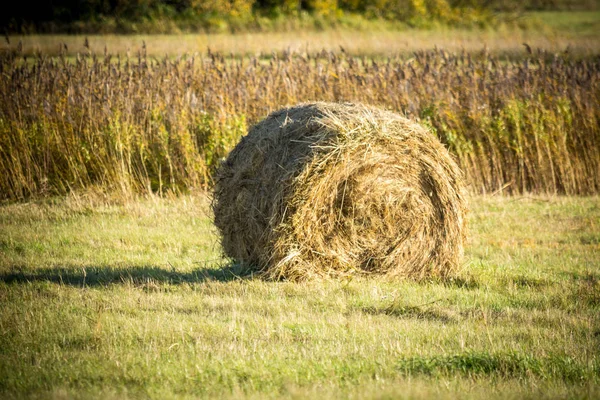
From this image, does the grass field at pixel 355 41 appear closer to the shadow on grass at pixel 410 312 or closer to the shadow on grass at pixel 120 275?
the shadow on grass at pixel 120 275

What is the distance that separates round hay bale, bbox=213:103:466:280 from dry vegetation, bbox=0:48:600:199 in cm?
357

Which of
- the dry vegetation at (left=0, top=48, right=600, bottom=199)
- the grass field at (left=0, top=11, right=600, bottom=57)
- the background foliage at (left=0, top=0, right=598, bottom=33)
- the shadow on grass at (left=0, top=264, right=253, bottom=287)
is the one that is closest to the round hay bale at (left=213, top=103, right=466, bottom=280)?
the shadow on grass at (left=0, top=264, right=253, bottom=287)

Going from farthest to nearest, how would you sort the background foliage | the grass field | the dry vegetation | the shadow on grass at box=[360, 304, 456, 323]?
1. the background foliage
2. the grass field
3. the dry vegetation
4. the shadow on grass at box=[360, 304, 456, 323]

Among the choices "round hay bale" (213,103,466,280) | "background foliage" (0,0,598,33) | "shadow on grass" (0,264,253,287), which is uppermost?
"background foliage" (0,0,598,33)

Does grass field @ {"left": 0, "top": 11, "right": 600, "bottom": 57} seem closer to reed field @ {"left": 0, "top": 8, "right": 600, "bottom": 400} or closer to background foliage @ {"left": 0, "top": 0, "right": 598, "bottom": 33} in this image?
background foliage @ {"left": 0, "top": 0, "right": 598, "bottom": 33}

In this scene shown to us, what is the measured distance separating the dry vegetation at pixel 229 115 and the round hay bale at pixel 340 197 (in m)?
3.57

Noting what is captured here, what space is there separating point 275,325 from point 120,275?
2.08 metres

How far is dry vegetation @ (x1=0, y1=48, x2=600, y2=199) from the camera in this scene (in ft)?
35.8

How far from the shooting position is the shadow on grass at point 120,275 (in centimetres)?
677

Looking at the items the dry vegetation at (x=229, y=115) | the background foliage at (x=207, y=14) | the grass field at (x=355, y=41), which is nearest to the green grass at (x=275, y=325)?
the dry vegetation at (x=229, y=115)

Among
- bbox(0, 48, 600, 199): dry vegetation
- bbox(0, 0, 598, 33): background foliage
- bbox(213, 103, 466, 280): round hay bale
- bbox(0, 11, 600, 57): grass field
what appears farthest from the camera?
bbox(0, 0, 598, 33): background foliage

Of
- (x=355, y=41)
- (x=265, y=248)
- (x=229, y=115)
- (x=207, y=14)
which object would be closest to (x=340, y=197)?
(x=265, y=248)

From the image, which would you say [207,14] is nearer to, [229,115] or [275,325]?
[229,115]

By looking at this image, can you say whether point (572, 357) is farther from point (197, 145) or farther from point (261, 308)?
point (197, 145)
